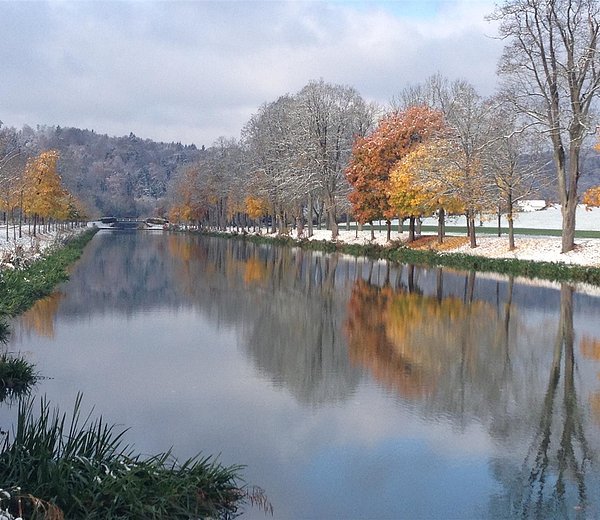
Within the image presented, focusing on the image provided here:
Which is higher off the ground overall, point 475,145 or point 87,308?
point 475,145

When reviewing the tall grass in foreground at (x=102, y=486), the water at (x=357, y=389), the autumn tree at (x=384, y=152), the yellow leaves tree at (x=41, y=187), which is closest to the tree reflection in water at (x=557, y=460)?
the water at (x=357, y=389)

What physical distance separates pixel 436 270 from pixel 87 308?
1863 cm

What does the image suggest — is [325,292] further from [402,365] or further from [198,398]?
[198,398]

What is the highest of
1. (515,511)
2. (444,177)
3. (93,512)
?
(444,177)

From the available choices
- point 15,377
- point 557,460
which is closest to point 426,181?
point 15,377

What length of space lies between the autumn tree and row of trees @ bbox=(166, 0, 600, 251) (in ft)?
0.23

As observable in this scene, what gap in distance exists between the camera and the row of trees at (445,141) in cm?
3064

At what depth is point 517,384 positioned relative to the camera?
11.2 metres

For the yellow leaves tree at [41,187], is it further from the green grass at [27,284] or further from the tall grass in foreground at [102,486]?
the tall grass in foreground at [102,486]

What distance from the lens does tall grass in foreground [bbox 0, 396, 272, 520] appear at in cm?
554

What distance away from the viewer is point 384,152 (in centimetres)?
4528

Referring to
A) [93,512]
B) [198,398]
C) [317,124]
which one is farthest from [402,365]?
[317,124]

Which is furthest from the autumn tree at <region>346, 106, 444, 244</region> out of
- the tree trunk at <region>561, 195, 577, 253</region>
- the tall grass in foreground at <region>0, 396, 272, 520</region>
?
the tall grass in foreground at <region>0, 396, 272, 520</region>

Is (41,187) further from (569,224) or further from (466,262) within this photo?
(569,224)
